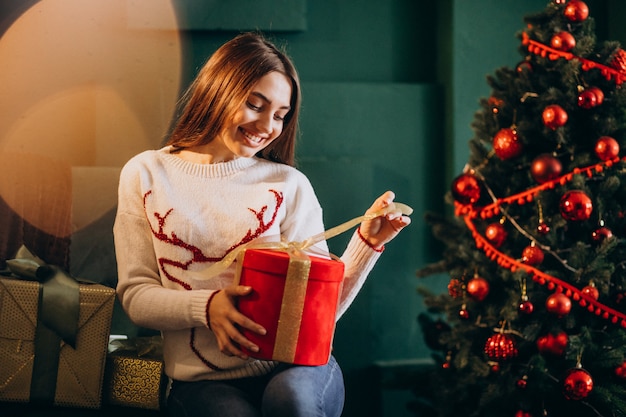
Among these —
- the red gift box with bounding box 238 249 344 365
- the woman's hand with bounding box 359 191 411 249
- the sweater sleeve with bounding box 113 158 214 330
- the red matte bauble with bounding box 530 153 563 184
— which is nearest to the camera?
the red gift box with bounding box 238 249 344 365

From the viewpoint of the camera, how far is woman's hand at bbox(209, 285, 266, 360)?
1264 millimetres

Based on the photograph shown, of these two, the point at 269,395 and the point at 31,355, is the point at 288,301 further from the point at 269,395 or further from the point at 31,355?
the point at 31,355

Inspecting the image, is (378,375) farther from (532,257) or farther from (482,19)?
(482,19)

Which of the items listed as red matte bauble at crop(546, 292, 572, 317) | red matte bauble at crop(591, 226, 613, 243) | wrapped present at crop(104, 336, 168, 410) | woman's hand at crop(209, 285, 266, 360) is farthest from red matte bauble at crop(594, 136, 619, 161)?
wrapped present at crop(104, 336, 168, 410)

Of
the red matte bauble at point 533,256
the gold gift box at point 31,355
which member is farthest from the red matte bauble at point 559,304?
the gold gift box at point 31,355

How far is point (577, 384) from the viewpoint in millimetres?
1881

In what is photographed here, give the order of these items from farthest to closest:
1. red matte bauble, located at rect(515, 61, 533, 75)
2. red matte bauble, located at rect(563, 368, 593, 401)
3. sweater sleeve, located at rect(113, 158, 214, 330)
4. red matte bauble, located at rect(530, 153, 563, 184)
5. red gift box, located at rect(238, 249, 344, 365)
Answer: red matte bauble, located at rect(515, 61, 533, 75), red matte bauble, located at rect(530, 153, 563, 184), red matte bauble, located at rect(563, 368, 593, 401), sweater sleeve, located at rect(113, 158, 214, 330), red gift box, located at rect(238, 249, 344, 365)

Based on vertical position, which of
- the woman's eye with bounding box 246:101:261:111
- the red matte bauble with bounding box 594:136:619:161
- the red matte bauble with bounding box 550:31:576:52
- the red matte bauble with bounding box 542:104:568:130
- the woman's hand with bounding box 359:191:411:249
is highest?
the red matte bauble with bounding box 550:31:576:52

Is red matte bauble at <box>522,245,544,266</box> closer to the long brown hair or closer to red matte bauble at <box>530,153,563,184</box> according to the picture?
red matte bauble at <box>530,153,563,184</box>

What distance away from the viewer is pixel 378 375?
2535mm

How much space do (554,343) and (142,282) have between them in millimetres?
1205

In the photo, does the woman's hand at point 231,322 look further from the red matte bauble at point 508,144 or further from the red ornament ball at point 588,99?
the red ornament ball at point 588,99

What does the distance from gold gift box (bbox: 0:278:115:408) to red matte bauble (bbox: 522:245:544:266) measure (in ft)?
4.05

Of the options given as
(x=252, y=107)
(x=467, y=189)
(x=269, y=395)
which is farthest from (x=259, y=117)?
(x=467, y=189)
